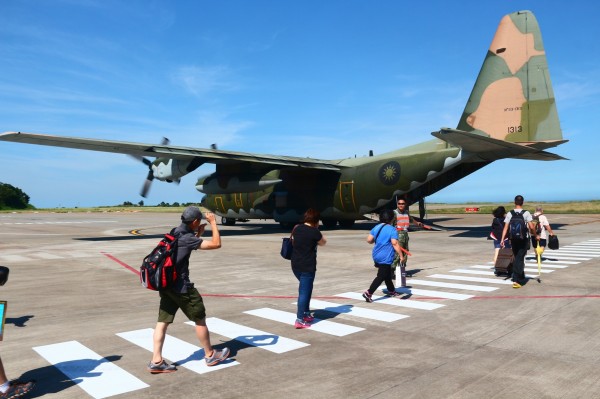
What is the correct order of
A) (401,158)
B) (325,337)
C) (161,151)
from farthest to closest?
(401,158), (161,151), (325,337)

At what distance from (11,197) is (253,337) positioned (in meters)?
123

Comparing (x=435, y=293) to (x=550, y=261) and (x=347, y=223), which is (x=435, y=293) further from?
(x=347, y=223)

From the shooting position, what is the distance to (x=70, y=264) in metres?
15.2

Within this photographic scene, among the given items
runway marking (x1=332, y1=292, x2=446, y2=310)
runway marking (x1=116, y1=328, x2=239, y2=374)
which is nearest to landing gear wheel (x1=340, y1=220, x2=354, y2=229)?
runway marking (x1=332, y1=292, x2=446, y2=310)

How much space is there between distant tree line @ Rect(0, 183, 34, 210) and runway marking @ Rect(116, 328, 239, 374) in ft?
394

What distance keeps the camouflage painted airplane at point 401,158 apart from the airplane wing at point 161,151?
0.05 meters

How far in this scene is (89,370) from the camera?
5.49 meters

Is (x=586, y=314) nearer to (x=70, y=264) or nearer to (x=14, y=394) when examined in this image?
(x=14, y=394)

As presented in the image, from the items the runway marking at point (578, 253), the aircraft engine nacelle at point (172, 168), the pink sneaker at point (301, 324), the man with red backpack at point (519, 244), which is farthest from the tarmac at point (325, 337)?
the aircraft engine nacelle at point (172, 168)

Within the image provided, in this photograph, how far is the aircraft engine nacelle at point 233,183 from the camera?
2888 centimetres

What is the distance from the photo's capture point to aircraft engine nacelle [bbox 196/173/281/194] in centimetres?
2888

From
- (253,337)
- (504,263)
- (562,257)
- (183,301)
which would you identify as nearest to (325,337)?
(253,337)

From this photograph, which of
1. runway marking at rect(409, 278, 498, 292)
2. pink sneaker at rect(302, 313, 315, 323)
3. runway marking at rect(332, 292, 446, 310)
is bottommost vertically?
runway marking at rect(332, 292, 446, 310)

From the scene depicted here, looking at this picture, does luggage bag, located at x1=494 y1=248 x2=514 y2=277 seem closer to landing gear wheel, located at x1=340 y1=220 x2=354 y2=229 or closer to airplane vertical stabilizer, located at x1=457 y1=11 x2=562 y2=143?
airplane vertical stabilizer, located at x1=457 y1=11 x2=562 y2=143
